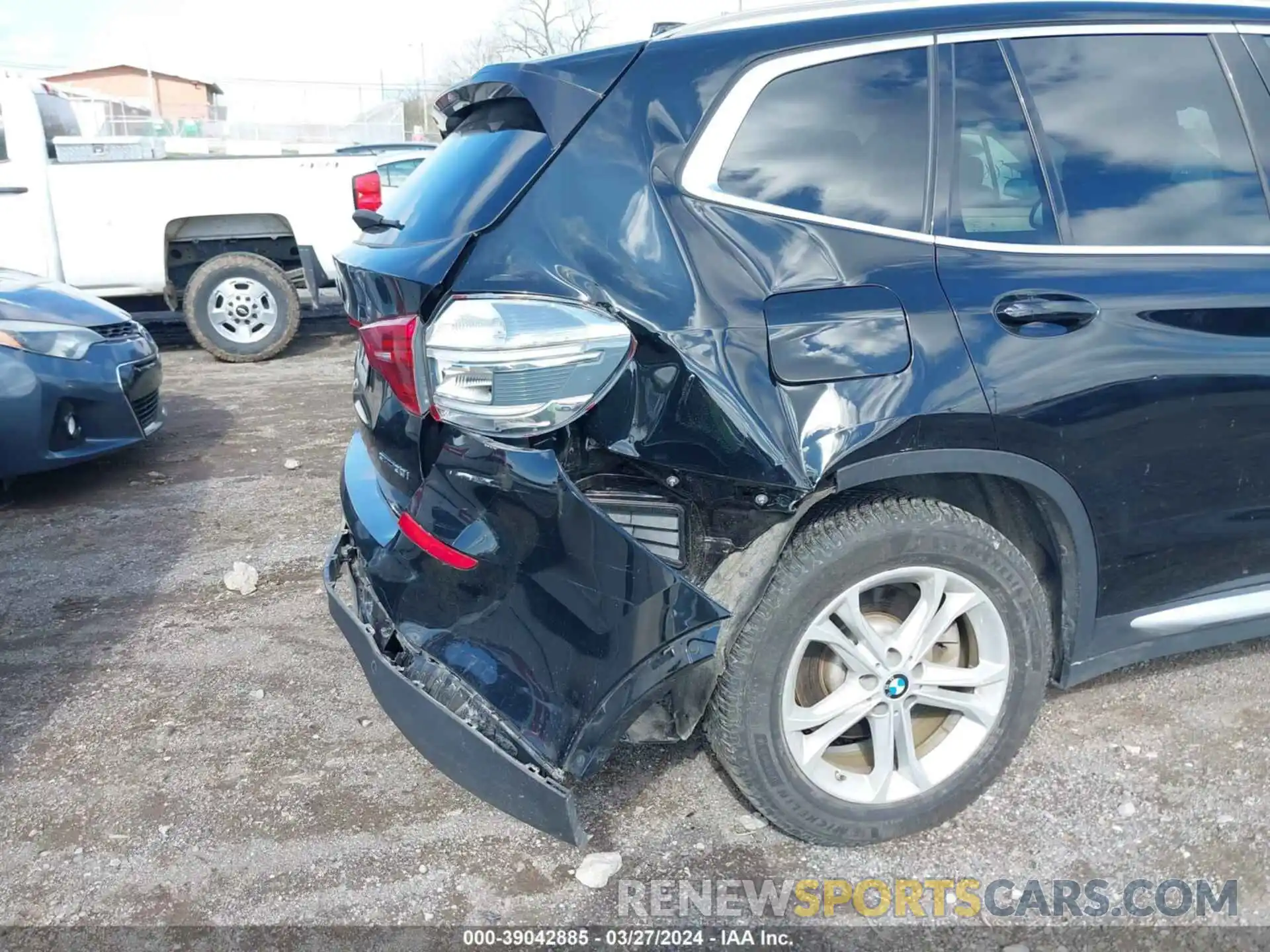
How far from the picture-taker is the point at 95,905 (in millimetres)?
2449

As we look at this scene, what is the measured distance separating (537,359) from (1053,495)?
4.17ft

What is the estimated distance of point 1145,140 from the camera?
2.61 m

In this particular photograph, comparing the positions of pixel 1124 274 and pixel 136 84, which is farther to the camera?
pixel 136 84

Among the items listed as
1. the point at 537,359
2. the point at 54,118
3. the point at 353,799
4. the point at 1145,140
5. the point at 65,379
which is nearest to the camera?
the point at 537,359

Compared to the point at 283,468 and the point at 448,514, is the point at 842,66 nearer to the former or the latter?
the point at 448,514

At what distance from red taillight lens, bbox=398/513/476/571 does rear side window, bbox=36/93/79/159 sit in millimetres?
7565

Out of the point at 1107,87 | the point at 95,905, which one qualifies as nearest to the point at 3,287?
the point at 95,905

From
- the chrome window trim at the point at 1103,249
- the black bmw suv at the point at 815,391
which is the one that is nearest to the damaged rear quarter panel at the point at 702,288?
the black bmw suv at the point at 815,391

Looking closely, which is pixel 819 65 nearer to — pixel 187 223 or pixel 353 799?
pixel 353 799

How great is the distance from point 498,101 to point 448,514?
105 cm

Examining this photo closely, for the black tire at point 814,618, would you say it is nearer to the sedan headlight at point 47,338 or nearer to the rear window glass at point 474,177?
the rear window glass at point 474,177

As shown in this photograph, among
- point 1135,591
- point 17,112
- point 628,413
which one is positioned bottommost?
point 1135,591

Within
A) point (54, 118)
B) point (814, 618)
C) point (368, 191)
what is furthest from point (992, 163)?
point (54, 118)

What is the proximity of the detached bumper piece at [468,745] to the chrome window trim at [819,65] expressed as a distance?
1256mm
